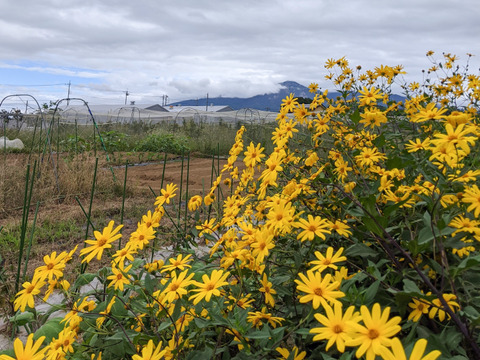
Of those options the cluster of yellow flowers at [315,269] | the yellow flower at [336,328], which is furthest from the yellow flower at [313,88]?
the yellow flower at [336,328]

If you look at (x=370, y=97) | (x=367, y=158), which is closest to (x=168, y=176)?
(x=370, y=97)

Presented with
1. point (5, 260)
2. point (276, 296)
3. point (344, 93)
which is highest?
point (344, 93)

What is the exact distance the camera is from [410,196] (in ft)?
4.05

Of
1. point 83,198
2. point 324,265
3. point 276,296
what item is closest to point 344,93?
point 276,296

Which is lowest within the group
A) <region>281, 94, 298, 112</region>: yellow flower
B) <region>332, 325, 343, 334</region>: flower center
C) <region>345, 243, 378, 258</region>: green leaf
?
<region>332, 325, 343, 334</region>: flower center

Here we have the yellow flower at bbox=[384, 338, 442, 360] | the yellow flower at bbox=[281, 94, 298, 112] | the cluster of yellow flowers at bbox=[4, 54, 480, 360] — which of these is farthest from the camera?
the yellow flower at bbox=[281, 94, 298, 112]

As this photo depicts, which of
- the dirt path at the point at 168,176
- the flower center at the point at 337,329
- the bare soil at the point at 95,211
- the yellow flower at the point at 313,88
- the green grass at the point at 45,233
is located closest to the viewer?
the flower center at the point at 337,329

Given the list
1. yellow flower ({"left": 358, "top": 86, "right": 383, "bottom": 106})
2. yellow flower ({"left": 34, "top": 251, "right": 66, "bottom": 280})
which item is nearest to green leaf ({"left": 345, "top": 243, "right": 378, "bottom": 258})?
yellow flower ({"left": 34, "top": 251, "right": 66, "bottom": 280})

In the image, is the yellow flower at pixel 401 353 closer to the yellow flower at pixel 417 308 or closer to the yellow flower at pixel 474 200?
the yellow flower at pixel 417 308

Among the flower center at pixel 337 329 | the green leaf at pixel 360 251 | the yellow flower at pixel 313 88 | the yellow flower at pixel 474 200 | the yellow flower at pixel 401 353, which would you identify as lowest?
the flower center at pixel 337 329

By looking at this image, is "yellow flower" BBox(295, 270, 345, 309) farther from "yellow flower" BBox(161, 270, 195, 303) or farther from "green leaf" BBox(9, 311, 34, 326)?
"green leaf" BBox(9, 311, 34, 326)

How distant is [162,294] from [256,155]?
0.61 meters

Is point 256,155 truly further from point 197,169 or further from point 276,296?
point 197,169

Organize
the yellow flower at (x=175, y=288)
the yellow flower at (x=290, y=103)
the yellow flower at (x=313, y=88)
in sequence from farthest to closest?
the yellow flower at (x=313, y=88)
the yellow flower at (x=290, y=103)
the yellow flower at (x=175, y=288)
